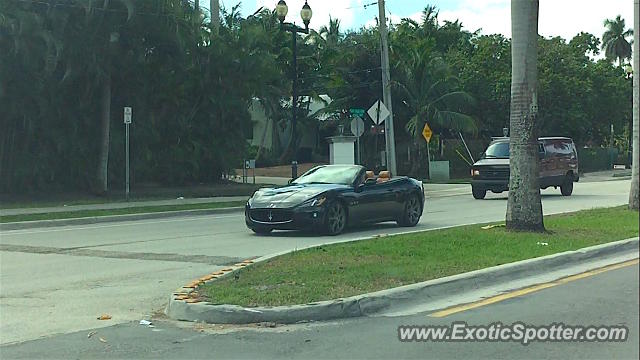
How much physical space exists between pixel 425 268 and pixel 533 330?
9.52 ft

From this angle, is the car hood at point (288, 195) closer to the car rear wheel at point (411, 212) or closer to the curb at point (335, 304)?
the car rear wheel at point (411, 212)

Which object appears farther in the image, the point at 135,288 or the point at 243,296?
the point at 135,288

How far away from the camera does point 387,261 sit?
10680 mm

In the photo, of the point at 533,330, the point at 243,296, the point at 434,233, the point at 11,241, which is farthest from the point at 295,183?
the point at 533,330

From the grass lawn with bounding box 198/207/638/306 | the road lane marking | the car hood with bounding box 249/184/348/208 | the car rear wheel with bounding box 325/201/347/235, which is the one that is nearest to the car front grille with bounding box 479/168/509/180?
the grass lawn with bounding box 198/207/638/306

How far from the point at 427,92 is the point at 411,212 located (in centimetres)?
2645

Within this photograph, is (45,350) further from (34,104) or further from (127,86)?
(127,86)

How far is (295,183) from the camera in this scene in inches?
644

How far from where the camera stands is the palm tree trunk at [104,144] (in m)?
28.5

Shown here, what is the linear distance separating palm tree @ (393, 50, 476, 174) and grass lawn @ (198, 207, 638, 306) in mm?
28024

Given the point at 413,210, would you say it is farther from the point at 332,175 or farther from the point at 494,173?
the point at 494,173

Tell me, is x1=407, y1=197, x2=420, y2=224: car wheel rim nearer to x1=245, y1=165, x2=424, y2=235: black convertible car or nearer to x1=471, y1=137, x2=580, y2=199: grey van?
x1=245, y1=165, x2=424, y2=235: black convertible car

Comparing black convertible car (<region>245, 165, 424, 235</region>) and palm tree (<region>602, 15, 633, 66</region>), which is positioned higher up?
palm tree (<region>602, 15, 633, 66</region>)

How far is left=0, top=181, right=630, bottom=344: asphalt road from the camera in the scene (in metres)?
8.61
